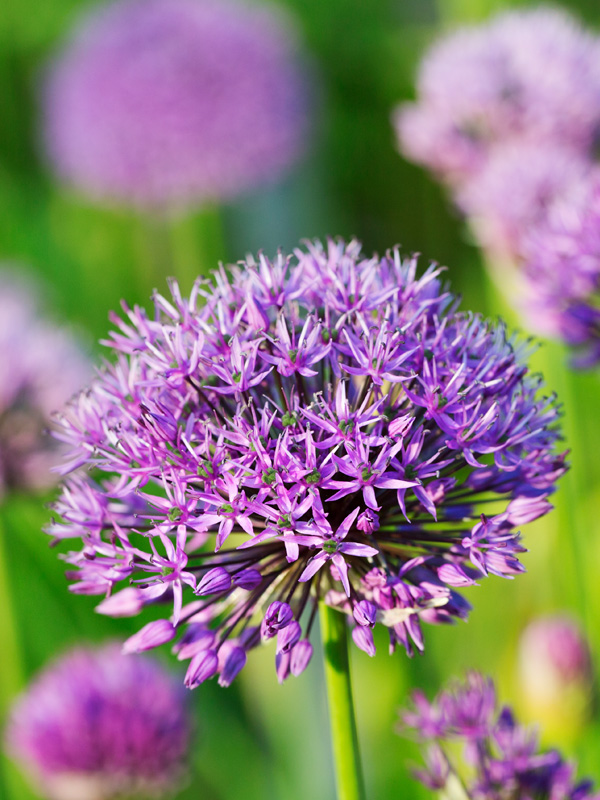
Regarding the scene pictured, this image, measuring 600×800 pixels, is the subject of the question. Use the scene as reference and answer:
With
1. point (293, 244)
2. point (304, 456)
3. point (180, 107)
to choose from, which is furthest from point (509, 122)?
point (293, 244)

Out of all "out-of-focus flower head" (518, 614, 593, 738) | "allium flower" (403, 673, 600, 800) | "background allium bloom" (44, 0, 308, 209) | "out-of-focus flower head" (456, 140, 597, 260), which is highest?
"background allium bloom" (44, 0, 308, 209)

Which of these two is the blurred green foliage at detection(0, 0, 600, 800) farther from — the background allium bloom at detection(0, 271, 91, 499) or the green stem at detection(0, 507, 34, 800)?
the background allium bloom at detection(0, 271, 91, 499)

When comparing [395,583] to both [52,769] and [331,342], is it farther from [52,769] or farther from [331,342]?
[52,769]

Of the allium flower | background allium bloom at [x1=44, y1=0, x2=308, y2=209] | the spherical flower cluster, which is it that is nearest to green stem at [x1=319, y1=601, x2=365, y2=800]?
the allium flower

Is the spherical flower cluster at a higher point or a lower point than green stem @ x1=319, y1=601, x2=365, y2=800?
higher

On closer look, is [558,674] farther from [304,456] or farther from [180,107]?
[180,107]

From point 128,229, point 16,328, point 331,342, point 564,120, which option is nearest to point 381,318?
point 331,342
